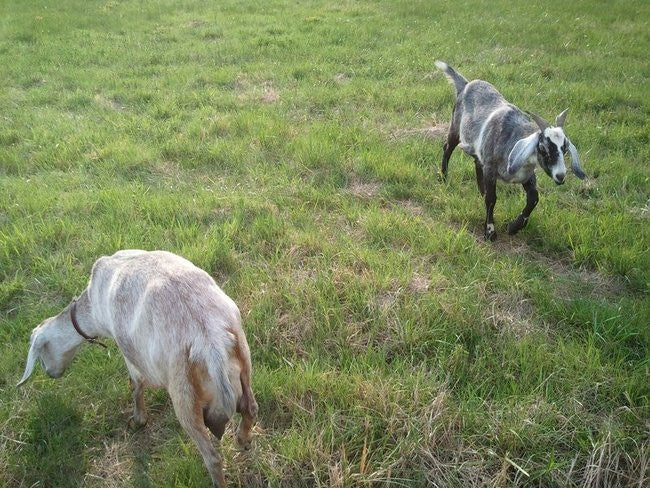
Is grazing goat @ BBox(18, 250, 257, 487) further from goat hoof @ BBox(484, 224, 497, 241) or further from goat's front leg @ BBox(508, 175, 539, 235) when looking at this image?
goat's front leg @ BBox(508, 175, 539, 235)

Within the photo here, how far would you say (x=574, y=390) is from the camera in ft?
10.8

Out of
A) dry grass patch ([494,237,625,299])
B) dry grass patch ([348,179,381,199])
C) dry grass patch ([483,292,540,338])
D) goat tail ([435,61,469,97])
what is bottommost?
dry grass patch ([483,292,540,338])

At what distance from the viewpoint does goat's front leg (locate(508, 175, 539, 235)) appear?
4844mm

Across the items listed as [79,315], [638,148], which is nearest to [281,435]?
[79,315]

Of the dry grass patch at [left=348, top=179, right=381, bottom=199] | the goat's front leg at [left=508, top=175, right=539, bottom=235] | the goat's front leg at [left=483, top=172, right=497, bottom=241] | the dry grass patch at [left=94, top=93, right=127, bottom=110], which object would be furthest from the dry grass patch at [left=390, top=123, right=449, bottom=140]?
the dry grass patch at [left=94, top=93, right=127, bottom=110]

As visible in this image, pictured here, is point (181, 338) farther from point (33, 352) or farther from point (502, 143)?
point (502, 143)

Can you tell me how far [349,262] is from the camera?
4.63 m

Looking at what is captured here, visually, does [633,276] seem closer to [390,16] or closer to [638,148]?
[638,148]

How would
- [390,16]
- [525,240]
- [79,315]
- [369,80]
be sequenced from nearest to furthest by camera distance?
[79,315] < [525,240] < [369,80] < [390,16]

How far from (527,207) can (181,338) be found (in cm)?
354

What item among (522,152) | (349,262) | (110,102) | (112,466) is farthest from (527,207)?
(110,102)

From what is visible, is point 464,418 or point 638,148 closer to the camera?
point 464,418

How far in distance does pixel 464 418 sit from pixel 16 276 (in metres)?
3.97

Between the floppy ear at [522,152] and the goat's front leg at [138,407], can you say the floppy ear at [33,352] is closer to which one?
the goat's front leg at [138,407]
